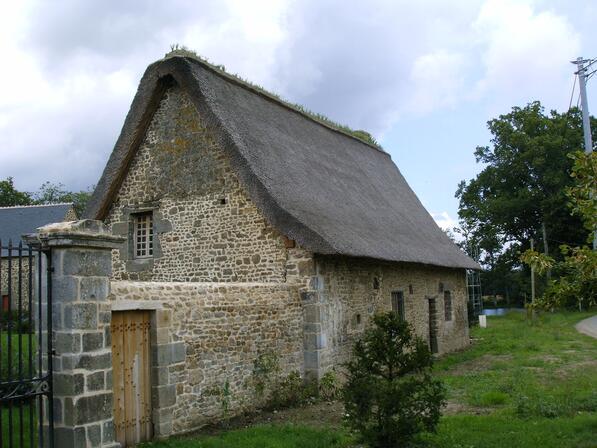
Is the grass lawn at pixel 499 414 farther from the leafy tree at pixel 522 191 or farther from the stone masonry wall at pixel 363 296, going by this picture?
the leafy tree at pixel 522 191

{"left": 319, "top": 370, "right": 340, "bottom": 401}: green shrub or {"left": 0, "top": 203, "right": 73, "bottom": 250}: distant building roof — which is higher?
{"left": 0, "top": 203, "right": 73, "bottom": 250}: distant building roof

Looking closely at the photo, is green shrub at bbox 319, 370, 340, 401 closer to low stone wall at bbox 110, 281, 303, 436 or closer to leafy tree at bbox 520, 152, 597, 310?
low stone wall at bbox 110, 281, 303, 436

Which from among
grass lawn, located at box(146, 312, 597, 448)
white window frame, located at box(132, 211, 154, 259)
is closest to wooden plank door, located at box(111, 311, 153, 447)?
grass lawn, located at box(146, 312, 597, 448)

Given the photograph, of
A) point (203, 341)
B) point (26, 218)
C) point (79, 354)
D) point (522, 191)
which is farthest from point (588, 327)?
point (26, 218)

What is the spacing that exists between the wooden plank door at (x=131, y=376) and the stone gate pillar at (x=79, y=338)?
3.35 feet

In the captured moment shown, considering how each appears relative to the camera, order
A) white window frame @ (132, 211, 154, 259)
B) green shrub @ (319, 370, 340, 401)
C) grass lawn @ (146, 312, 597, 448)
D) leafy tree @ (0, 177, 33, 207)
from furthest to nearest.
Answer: leafy tree @ (0, 177, 33, 207), white window frame @ (132, 211, 154, 259), green shrub @ (319, 370, 340, 401), grass lawn @ (146, 312, 597, 448)

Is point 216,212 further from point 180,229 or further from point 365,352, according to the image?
point 365,352

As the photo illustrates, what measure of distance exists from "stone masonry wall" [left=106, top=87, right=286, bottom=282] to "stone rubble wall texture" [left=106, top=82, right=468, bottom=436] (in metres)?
0.02

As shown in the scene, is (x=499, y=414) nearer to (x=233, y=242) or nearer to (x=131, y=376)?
(x=131, y=376)

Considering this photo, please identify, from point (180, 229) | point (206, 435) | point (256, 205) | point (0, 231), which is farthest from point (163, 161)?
point (0, 231)

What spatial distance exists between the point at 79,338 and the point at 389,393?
3.32 m

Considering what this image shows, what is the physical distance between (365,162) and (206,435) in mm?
12835

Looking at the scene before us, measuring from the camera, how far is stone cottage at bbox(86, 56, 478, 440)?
855 centimetres

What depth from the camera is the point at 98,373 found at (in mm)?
6285
